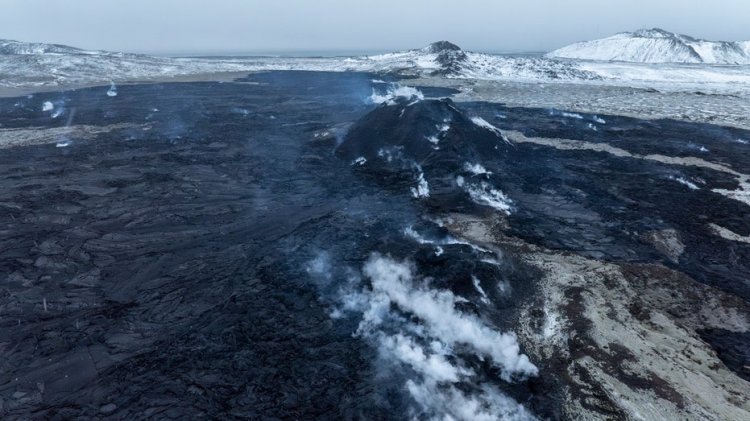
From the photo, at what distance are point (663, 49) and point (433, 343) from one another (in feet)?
395

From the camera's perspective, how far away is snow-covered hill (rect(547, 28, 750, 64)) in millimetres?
91250

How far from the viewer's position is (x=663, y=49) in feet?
322

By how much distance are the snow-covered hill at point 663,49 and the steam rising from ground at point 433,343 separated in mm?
112223

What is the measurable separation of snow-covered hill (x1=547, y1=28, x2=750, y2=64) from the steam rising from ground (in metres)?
112

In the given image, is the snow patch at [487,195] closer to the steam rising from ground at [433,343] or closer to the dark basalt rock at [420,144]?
the dark basalt rock at [420,144]

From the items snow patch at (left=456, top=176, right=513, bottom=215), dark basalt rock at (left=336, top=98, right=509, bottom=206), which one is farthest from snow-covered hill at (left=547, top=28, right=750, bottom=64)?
snow patch at (left=456, top=176, right=513, bottom=215)

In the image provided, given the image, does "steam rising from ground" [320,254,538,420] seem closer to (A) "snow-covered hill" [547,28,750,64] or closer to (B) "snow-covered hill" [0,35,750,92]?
(B) "snow-covered hill" [0,35,750,92]

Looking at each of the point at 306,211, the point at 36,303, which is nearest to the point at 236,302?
the point at 36,303

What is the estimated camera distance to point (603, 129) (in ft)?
89.4

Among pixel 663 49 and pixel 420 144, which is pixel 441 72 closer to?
pixel 420 144

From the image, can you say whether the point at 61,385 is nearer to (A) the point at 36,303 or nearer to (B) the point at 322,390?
(A) the point at 36,303

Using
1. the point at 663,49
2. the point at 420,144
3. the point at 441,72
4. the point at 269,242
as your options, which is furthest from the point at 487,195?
the point at 663,49

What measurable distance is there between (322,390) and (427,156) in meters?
13.0

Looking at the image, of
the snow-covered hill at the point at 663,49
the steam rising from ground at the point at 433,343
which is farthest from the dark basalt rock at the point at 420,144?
the snow-covered hill at the point at 663,49
